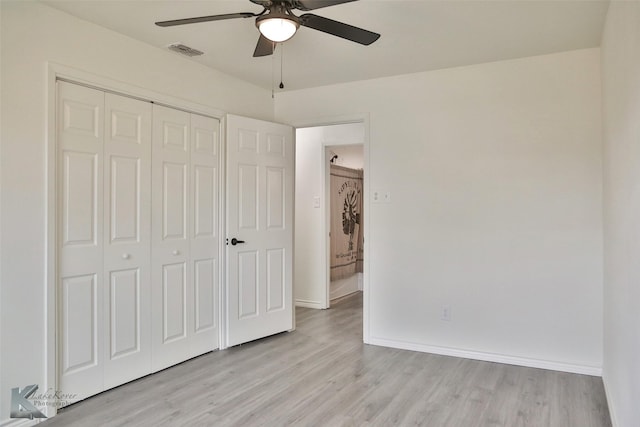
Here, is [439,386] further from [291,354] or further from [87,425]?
[87,425]

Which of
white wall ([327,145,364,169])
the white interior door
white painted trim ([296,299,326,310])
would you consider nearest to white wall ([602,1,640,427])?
the white interior door

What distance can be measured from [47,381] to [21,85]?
A: 5.74ft

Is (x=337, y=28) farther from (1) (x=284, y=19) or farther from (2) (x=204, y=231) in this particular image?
(2) (x=204, y=231)

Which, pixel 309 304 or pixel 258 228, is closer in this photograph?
pixel 258 228

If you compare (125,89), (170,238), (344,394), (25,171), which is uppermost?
(125,89)

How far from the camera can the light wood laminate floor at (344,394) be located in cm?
253

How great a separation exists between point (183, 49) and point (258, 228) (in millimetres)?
1683

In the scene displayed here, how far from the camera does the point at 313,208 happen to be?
556 cm

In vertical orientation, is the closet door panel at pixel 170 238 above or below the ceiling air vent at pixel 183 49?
below

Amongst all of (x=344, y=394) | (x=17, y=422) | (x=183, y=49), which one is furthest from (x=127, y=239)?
(x=344, y=394)

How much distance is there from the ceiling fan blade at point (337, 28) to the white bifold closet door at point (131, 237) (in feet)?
5.28

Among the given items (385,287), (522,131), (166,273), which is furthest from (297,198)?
(522,131)

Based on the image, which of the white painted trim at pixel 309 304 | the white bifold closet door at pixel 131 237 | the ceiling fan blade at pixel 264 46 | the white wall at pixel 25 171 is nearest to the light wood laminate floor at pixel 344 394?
the white bifold closet door at pixel 131 237

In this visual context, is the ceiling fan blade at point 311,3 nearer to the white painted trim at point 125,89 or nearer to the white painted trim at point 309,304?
the white painted trim at point 125,89
